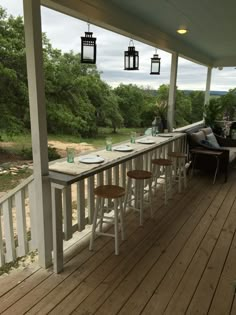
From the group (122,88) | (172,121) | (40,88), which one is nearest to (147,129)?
(172,121)

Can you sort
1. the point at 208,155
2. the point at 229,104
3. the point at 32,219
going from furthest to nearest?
the point at 229,104, the point at 208,155, the point at 32,219

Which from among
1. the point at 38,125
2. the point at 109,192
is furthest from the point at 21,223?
the point at 38,125

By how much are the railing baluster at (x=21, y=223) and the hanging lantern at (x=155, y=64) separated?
2789 mm

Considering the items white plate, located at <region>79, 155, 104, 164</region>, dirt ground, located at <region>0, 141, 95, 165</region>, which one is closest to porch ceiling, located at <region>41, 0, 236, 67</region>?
dirt ground, located at <region>0, 141, 95, 165</region>

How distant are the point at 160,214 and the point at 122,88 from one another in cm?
177

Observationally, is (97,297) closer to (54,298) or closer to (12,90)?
(54,298)

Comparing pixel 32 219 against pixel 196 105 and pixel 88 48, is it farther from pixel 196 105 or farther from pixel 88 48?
pixel 196 105

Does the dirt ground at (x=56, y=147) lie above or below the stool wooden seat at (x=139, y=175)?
above

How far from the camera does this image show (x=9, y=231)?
251 centimetres

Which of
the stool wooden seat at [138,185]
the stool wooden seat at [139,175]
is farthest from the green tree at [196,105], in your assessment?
the stool wooden seat at [139,175]

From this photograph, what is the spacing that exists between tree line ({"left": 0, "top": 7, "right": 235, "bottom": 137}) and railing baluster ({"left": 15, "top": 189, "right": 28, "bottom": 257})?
0.70 meters

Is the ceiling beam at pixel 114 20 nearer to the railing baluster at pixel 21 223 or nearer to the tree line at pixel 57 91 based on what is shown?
the tree line at pixel 57 91

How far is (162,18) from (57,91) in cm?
167

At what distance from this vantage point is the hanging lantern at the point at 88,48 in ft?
8.18
